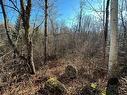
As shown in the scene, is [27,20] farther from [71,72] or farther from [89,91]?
[89,91]

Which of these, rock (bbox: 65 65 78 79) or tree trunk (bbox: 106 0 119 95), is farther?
rock (bbox: 65 65 78 79)

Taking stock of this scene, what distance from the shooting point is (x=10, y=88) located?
27.1ft

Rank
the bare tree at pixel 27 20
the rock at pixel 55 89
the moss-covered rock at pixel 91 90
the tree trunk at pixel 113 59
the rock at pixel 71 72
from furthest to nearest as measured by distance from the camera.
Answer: the bare tree at pixel 27 20 → the rock at pixel 71 72 → the rock at pixel 55 89 → the tree trunk at pixel 113 59 → the moss-covered rock at pixel 91 90

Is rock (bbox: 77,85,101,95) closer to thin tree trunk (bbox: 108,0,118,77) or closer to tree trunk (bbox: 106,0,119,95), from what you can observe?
tree trunk (bbox: 106,0,119,95)

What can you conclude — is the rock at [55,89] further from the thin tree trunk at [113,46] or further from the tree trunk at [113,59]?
the thin tree trunk at [113,46]

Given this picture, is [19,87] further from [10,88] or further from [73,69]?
[73,69]

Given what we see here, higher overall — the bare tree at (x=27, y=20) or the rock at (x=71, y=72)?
the bare tree at (x=27, y=20)

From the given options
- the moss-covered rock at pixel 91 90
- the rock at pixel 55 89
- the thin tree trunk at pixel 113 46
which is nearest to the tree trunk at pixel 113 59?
the thin tree trunk at pixel 113 46

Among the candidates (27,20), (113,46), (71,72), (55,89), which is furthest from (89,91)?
(27,20)

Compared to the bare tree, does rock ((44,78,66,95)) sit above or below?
below

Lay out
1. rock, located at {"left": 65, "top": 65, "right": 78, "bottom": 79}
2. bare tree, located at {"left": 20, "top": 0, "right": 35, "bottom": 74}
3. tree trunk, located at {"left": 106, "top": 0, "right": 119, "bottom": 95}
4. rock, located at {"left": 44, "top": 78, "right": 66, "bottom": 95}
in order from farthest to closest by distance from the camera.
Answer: bare tree, located at {"left": 20, "top": 0, "right": 35, "bottom": 74} → rock, located at {"left": 65, "top": 65, "right": 78, "bottom": 79} → rock, located at {"left": 44, "top": 78, "right": 66, "bottom": 95} → tree trunk, located at {"left": 106, "top": 0, "right": 119, "bottom": 95}

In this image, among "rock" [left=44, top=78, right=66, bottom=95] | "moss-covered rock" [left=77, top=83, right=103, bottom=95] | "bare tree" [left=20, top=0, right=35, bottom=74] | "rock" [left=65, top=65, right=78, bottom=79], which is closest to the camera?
"moss-covered rock" [left=77, top=83, right=103, bottom=95]

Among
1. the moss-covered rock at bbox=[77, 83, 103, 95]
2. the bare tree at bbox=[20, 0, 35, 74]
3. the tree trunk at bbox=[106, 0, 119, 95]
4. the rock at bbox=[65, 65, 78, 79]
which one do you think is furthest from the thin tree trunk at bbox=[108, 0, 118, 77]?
the bare tree at bbox=[20, 0, 35, 74]

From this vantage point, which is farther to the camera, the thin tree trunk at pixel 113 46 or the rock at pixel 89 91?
the thin tree trunk at pixel 113 46
